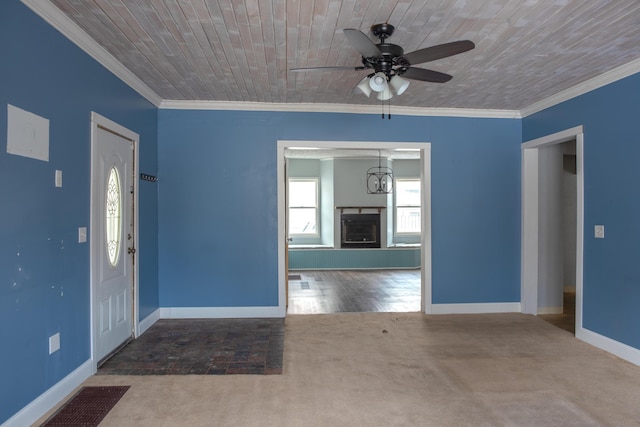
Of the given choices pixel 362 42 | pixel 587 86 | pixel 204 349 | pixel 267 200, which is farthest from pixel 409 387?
pixel 587 86

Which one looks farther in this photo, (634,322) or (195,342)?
(195,342)

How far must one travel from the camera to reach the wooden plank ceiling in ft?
8.04

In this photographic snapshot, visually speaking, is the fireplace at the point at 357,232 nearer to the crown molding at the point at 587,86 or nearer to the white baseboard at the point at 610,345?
the crown molding at the point at 587,86

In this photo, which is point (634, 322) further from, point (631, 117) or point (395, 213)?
point (395, 213)

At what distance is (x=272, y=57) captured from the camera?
3.26m

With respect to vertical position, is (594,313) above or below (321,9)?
below

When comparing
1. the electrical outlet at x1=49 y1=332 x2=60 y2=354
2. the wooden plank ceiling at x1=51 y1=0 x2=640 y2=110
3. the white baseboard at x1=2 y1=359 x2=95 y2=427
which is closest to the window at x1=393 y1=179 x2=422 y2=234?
the wooden plank ceiling at x1=51 y1=0 x2=640 y2=110

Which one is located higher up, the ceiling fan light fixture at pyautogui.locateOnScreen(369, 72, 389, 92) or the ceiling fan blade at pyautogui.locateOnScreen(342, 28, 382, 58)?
the ceiling fan blade at pyautogui.locateOnScreen(342, 28, 382, 58)

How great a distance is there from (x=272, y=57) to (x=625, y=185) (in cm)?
335

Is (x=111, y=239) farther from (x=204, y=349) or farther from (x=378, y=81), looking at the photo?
(x=378, y=81)

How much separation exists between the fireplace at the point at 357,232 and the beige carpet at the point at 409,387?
474 cm

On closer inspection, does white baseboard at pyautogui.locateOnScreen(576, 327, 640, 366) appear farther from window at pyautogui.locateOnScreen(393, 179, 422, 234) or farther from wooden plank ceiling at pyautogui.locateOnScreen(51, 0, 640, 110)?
window at pyautogui.locateOnScreen(393, 179, 422, 234)

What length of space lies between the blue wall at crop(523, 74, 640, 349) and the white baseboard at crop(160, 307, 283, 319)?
338cm

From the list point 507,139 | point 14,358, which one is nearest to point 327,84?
point 507,139
